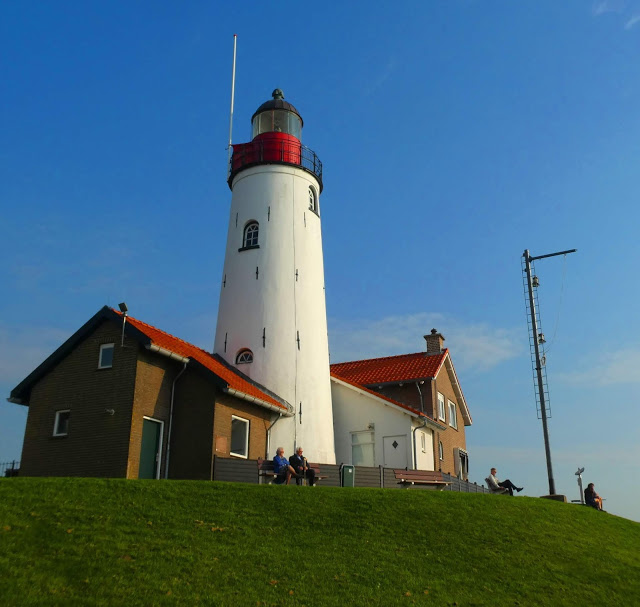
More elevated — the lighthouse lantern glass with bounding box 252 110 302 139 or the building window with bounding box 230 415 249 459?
the lighthouse lantern glass with bounding box 252 110 302 139

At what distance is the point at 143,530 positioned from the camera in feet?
48.3

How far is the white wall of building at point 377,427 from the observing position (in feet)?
100

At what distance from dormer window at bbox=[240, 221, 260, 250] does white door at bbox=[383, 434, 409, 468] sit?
1008cm

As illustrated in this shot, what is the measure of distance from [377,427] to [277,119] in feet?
47.5

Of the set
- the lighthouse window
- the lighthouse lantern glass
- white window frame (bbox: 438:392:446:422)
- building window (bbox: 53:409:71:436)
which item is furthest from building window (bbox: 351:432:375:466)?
the lighthouse lantern glass

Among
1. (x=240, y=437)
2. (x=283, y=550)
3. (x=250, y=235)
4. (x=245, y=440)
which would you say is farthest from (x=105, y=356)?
(x=283, y=550)

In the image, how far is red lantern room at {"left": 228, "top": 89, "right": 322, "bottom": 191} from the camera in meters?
31.8

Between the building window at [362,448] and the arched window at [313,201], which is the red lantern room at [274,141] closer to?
the arched window at [313,201]

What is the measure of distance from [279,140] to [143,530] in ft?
69.4

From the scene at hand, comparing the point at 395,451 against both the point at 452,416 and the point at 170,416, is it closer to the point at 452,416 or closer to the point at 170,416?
the point at 452,416

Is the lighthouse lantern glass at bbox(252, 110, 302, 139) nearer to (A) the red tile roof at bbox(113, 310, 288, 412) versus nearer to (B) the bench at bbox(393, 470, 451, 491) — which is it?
(A) the red tile roof at bbox(113, 310, 288, 412)

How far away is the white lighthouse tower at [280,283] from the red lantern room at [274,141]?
0.15 feet

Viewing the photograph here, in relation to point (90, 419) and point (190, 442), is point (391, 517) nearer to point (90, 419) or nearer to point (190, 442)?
point (190, 442)

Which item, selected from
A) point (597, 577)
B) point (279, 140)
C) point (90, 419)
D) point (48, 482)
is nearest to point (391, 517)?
point (597, 577)
